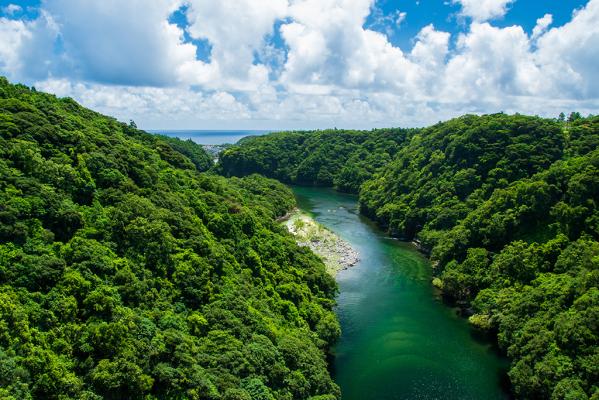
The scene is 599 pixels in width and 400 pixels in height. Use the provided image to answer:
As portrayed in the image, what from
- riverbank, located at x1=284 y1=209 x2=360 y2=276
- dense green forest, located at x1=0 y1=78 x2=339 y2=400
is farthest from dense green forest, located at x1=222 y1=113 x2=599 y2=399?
dense green forest, located at x1=0 y1=78 x2=339 y2=400

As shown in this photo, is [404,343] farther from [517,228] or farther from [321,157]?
[321,157]

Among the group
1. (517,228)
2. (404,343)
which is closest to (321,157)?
(517,228)

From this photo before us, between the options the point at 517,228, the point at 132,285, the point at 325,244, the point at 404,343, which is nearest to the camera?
the point at 132,285

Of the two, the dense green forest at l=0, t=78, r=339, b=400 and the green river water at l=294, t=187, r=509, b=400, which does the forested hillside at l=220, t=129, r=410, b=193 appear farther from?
the dense green forest at l=0, t=78, r=339, b=400

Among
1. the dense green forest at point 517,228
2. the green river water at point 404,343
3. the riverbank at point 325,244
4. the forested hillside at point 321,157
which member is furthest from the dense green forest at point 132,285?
the forested hillside at point 321,157

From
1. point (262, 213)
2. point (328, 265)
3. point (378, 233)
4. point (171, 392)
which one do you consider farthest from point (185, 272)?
point (378, 233)

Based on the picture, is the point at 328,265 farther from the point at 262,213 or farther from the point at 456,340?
the point at 456,340

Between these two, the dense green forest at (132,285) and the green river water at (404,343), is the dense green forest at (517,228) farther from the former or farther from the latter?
the dense green forest at (132,285)
